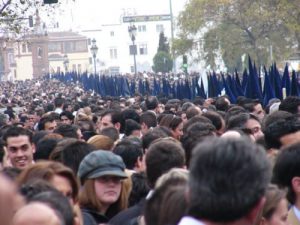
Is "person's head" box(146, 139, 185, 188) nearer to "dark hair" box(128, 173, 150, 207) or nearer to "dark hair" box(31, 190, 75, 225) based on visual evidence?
"dark hair" box(128, 173, 150, 207)

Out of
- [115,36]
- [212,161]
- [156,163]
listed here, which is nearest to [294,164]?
[156,163]

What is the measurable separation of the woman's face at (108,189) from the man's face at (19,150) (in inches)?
120

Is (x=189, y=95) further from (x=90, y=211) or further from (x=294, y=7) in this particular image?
(x=294, y=7)

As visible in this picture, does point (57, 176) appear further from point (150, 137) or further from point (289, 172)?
point (150, 137)

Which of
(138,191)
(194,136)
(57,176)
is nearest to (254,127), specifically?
(194,136)

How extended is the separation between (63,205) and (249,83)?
1861cm

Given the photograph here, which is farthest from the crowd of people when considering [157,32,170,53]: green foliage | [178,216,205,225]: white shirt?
[157,32,170,53]: green foliage

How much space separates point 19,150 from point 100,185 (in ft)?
11.0

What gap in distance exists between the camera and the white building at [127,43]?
16988cm

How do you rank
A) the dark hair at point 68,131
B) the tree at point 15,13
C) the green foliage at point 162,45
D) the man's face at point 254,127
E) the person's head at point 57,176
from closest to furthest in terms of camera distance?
the person's head at point 57,176 → the man's face at point 254,127 → the dark hair at point 68,131 → the tree at point 15,13 → the green foliage at point 162,45

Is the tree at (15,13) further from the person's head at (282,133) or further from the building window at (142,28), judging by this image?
the building window at (142,28)

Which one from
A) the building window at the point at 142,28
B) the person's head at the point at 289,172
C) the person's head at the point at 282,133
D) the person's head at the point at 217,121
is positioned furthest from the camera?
the building window at the point at 142,28

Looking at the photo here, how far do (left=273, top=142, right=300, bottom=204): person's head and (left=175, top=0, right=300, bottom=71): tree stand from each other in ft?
196

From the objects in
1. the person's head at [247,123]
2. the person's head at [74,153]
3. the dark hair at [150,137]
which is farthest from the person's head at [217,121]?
the person's head at [74,153]
